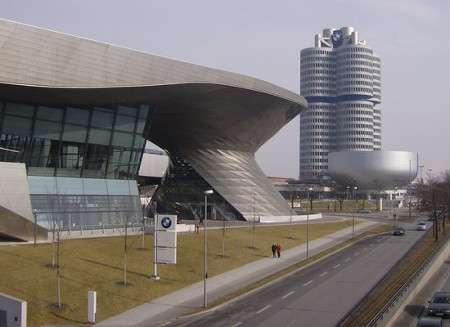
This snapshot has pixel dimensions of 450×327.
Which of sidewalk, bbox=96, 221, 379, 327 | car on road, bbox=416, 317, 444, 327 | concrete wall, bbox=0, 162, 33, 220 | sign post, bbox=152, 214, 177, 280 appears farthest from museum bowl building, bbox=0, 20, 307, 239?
car on road, bbox=416, 317, 444, 327

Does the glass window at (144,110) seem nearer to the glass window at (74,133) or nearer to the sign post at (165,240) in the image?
the glass window at (74,133)

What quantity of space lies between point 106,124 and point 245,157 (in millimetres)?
Result: 28049

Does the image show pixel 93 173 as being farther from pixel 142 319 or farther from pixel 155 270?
pixel 142 319

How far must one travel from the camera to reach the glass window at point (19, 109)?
50.0m

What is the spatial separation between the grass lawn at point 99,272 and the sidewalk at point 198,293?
2.44 ft

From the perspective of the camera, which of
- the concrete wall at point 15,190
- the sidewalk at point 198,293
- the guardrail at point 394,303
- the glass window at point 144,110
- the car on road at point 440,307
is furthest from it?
the glass window at point 144,110

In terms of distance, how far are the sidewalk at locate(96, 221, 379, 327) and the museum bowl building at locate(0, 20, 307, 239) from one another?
504 inches

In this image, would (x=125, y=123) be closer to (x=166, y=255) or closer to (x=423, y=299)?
(x=166, y=255)

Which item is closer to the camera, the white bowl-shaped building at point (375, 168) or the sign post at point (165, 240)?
the sign post at point (165, 240)

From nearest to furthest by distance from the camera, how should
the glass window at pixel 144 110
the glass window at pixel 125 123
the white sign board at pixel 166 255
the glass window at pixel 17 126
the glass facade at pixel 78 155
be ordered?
the white sign board at pixel 166 255
the glass window at pixel 17 126
the glass facade at pixel 78 155
the glass window at pixel 125 123
the glass window at pixel 144 110

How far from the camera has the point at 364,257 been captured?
52062 millimetres

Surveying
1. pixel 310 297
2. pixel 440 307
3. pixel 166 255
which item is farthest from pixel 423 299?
pixel 166 255

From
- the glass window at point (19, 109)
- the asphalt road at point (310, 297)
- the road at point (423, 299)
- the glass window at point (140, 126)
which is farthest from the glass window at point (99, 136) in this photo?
the road at point (423, 299)

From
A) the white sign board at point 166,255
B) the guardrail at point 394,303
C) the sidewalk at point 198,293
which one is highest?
the white sign board at point 166,255
